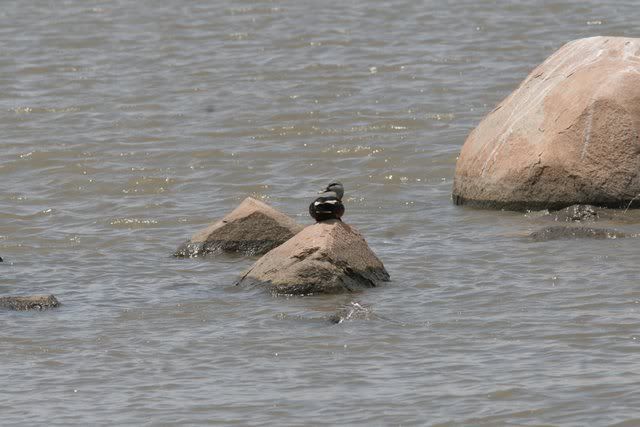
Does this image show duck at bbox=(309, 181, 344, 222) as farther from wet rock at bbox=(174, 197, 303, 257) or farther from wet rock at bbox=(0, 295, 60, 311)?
wet rock at bbox=(0, 295, 60, 311)

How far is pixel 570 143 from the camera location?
1260 centimetres

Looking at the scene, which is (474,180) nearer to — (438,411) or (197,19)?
(438,411)

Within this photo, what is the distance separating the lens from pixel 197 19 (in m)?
25.1

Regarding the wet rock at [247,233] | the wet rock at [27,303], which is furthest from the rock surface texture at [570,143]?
the wet rock at [27,303]

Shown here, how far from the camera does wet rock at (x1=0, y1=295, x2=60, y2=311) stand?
401 inches

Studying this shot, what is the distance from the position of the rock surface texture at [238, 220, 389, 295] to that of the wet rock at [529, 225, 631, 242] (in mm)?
1797

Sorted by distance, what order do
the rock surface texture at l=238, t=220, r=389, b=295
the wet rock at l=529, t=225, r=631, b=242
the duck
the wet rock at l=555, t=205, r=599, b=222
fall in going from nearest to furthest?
the rock surface texture at l=238, t=220, r=389, b=295
the duck
the wet rock at l=529, t=225, r=631, b=242
the wet rock at l=555, t=205, r=599, b=222

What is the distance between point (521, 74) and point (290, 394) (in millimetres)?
12105

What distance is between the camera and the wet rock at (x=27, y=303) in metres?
10.2

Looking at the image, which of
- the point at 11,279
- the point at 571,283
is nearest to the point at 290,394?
the point at 571,283

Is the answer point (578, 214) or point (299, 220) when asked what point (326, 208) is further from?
point (578, 214)

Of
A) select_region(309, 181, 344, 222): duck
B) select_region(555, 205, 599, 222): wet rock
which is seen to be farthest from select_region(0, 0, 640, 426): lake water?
select_region(309, 181, 344, 222): duck

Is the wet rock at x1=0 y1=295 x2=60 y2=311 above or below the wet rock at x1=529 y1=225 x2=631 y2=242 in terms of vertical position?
above

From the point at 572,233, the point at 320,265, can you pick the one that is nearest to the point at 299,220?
the point at 572,233
